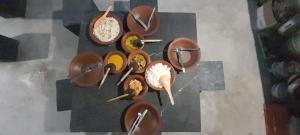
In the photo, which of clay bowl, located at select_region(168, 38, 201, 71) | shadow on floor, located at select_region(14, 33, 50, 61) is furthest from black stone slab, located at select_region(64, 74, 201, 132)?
shadow on floor, located at select_region(14, 33, 50, 61)

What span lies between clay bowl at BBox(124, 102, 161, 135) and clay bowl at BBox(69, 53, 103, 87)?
0.27 m

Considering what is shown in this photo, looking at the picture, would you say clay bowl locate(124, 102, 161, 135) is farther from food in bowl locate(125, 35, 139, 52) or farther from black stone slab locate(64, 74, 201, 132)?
food in bowl locate(125, 35, 139, 52)

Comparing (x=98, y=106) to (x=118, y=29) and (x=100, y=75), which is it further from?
(x=118, y=29)

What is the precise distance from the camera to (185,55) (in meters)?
2.02

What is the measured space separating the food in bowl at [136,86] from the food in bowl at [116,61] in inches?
4.5

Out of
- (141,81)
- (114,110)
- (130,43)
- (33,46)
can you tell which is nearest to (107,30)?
(130,43)

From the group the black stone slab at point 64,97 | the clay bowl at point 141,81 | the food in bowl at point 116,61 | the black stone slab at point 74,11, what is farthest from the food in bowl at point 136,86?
the black stone slab at point 64,97

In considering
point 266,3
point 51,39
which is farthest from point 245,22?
point 51,39

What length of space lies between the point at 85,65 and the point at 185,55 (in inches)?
24.4

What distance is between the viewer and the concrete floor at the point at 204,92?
2562 millimetres

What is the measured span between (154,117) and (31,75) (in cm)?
124

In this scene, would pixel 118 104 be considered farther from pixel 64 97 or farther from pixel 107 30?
pixel 64 97

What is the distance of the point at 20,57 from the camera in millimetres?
2674

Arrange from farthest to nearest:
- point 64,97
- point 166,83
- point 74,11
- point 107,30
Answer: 1. point 64,97
2. point 74,11
3. point 107,30
4. point 166,83
